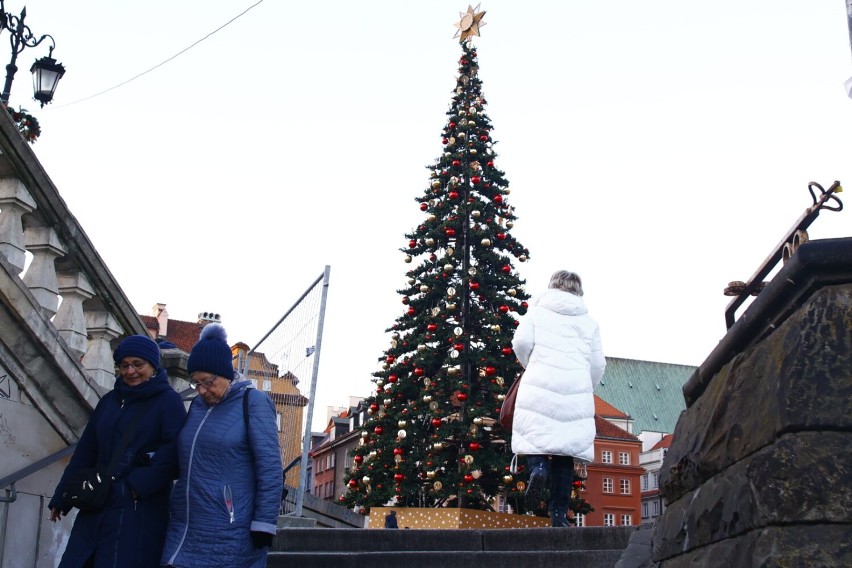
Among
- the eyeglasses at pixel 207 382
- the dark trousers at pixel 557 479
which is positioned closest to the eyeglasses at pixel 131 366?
the eyeglasses at pixel 207 382

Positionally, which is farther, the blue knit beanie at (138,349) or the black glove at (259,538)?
the blue knit beanie at (138,349)

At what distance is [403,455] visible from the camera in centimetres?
1866

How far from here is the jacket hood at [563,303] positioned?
8531mm

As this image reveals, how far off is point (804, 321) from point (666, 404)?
95.1m

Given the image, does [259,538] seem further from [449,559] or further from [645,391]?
[645,391]

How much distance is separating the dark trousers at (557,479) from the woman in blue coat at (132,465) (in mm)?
3696

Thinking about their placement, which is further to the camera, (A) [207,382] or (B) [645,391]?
(B) [645,391]

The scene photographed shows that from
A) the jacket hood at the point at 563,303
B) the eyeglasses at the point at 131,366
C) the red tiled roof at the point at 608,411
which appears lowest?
the eyeglasses at the point at 131,366

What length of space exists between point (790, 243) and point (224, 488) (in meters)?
2.89

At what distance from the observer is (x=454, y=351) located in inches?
765

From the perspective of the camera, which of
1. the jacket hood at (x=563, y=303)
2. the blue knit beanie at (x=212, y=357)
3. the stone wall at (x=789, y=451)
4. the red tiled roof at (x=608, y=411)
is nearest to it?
the stone wall at (x=789, y=451)

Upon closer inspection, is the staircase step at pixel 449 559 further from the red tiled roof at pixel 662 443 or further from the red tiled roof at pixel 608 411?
the red tiled roof at pixel 662 443

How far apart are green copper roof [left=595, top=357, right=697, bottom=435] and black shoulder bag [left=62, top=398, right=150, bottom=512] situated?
88.1 metres

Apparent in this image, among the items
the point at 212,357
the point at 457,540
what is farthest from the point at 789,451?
the point at 457,540
